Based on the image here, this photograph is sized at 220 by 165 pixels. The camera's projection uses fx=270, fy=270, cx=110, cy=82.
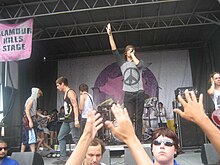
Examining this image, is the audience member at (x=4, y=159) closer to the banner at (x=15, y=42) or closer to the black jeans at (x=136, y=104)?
the black jeans at (x=136, y=104)

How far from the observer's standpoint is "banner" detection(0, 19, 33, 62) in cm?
584

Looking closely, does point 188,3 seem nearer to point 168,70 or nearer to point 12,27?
point 168,70

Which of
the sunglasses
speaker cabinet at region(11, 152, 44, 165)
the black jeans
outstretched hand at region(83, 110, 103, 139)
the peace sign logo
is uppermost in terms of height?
the peace sign logo

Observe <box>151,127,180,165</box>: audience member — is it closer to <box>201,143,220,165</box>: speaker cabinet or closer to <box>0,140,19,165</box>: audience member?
<box>201,143,220,165</box>: speaker cabinet

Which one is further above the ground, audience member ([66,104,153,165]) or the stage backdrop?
the stage backdrop

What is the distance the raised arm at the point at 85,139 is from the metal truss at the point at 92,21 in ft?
17.3

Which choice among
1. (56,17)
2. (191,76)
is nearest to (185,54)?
(191,76)

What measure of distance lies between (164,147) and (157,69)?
8.53 metres

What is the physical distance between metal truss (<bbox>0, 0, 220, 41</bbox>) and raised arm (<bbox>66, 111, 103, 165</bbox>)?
5.29 m

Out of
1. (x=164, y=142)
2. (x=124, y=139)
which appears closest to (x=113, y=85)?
(x=164, y=142)

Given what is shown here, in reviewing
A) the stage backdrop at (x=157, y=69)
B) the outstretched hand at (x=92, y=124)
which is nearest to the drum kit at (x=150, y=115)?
the stage backdrop at (x=157, y=69)

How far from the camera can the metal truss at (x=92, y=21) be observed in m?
6.77

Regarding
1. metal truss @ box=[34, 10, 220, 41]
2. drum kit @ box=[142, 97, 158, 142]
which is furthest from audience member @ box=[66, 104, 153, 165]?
drum kit @ box=[142, 97, 158, 142]

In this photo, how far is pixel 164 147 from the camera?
1.38 m
